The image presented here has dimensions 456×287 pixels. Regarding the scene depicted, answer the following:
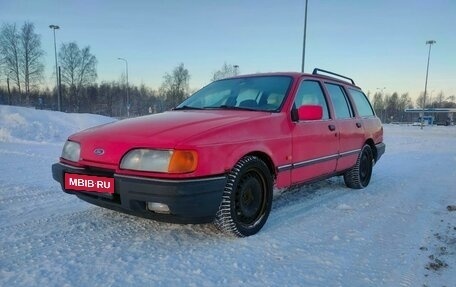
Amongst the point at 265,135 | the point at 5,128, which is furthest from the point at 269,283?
the point at 5,128

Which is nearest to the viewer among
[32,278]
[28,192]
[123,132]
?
[32,278]

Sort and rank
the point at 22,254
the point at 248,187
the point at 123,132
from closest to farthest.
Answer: the point at 22,254 → the point at 123,132 → the point at 248,187

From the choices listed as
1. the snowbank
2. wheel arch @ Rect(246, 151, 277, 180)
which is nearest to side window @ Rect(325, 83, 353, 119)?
wheel arch @ Rect(246, 151, 277, 180)

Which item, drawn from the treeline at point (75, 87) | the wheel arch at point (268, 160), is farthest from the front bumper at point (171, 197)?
the treeline at point (75, 87)

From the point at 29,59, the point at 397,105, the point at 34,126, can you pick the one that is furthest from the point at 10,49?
the point at 397,105

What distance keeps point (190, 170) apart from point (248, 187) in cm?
79

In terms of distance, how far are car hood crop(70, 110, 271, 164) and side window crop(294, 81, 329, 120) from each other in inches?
28.7

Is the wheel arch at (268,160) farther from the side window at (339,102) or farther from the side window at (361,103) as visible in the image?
the side window at (361,103)

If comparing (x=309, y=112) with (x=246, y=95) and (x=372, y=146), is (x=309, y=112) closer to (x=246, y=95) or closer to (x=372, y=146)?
(x=246, y=95)

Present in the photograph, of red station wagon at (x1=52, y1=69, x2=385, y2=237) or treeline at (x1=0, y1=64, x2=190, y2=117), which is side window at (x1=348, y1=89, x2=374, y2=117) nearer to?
red station wagon at (x1=52, y1=69, x2=385, y2=237)

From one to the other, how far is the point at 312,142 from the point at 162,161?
6.68ft

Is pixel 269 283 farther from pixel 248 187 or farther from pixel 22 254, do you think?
pixel 22 254

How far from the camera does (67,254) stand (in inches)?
112

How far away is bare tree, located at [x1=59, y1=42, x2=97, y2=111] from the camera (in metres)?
56.5
